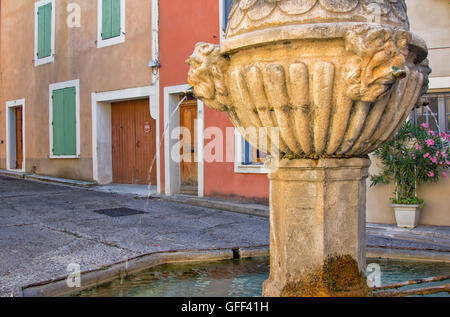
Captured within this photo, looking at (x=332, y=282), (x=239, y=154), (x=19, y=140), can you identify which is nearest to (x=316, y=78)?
(x=332, y=282)

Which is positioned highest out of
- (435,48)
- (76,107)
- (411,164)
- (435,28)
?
(435,28)

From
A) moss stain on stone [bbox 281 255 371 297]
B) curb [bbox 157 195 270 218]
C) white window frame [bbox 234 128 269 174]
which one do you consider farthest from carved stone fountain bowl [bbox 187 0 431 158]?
white window frame [bbox 234 128 269 174]

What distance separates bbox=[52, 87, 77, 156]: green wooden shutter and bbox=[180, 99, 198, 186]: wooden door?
3367 millimetres

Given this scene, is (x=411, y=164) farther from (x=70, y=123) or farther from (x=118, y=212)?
(x=70, y=123)

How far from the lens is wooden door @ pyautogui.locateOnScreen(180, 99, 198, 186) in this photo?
9070mm

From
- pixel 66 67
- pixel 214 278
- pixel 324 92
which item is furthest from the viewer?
pixel 66 67

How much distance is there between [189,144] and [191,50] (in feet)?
6.08

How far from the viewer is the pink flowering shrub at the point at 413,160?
553 centimetres

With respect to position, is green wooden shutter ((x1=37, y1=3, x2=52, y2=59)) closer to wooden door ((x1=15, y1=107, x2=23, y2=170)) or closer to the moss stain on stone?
wooden door ((x1=15, y1=107, x2=23, y2=170))

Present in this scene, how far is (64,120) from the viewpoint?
1142 centimetres

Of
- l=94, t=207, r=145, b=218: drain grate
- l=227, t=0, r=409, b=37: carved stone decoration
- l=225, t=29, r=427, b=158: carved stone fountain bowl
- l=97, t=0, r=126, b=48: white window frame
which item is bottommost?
l=94, t=207, r=145, b=218: drain grate

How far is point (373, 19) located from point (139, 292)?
83.6 inches

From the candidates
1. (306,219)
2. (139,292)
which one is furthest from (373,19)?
(139,292)

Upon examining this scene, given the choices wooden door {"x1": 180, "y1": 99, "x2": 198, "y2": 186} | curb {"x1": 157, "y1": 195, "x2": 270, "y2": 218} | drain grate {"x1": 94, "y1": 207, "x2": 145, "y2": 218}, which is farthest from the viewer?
wooden door {"x1": 180, "y1": 99, "x2": 198, "y2": 186}
